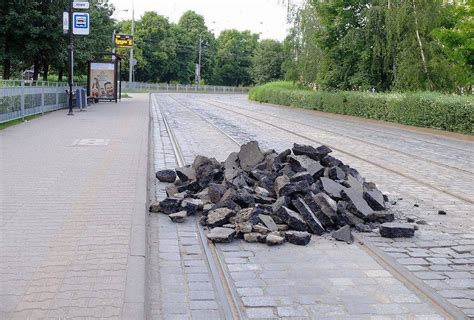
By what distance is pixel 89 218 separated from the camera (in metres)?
6.92

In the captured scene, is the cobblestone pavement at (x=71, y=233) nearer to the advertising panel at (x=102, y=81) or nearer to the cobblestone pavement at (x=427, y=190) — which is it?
the cobblestone pavement at (x=427, y=190)

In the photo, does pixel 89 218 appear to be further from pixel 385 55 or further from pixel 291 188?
pixel 385 55

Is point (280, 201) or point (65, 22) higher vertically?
point (65, 22)

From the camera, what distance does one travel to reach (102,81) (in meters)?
38.1

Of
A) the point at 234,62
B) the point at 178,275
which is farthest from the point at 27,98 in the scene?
the point at 234,62

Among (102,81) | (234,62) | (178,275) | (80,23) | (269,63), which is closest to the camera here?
(178,275)

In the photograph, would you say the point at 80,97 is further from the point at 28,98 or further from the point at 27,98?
the point at 27,98

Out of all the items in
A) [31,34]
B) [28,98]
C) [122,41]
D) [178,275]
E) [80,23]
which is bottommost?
[178,275]

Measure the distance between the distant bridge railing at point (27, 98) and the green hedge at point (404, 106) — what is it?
17.1m

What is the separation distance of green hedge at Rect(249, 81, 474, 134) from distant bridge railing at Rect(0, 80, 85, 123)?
17075 mm

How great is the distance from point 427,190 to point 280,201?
154 inches

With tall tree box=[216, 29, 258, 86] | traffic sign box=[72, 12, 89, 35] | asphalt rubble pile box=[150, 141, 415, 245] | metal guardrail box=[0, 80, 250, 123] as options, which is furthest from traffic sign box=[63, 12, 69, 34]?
tall tree box=[216, 29, 258, 86]

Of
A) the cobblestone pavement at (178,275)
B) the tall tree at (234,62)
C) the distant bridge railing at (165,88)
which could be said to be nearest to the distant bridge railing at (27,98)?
the cobblestone pavement at (178,275)

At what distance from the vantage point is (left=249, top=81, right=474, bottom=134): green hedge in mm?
24125
